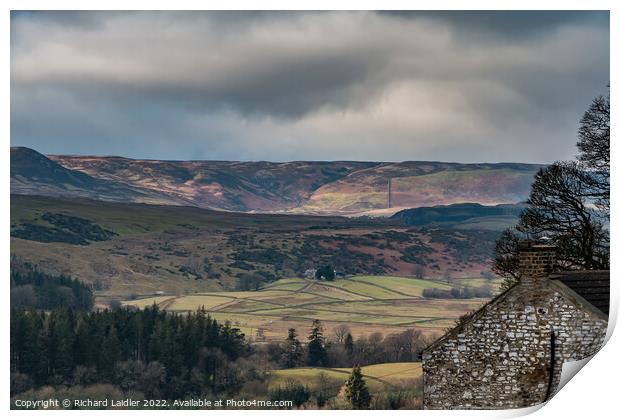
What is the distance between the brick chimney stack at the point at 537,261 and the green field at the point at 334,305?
18566 millimetres

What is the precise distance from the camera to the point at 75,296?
37844 millimetres

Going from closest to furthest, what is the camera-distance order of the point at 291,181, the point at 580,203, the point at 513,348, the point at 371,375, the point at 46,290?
the point at 513,348
the point at 580,203
the point at 371,375
the point at 291,181
the point at 46,290

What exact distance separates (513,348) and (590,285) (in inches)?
79.2

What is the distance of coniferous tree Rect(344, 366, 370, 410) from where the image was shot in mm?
22109

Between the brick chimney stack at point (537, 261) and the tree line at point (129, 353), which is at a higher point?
the brick chimney stack at point (537, 261)

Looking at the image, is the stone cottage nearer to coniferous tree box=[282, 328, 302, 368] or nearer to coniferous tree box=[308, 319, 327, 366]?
coniferous tree box=[308, 319, 327, 366]

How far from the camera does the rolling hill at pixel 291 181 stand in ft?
93.9

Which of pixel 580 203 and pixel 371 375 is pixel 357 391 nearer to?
pixel 371 375

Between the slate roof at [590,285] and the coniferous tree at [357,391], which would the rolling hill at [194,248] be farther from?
the slate roof at [590,285]

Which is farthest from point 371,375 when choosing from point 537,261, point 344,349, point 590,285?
point 537,261

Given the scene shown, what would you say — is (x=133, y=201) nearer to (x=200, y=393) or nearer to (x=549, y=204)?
(x=200, y=393)

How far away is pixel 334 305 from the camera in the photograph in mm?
41344

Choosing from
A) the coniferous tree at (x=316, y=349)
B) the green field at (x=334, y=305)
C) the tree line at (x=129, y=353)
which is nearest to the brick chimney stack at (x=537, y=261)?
the tree line at (x=129, y=353)
